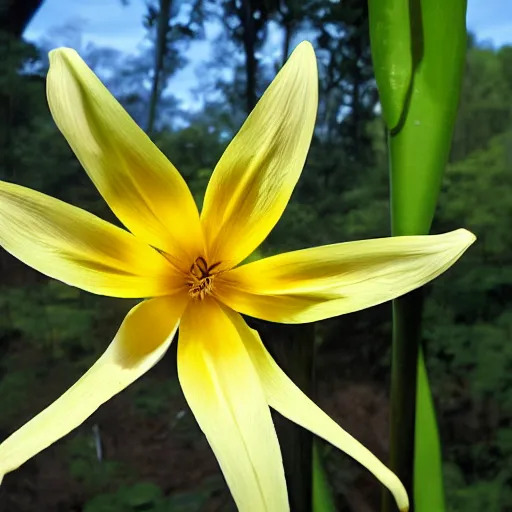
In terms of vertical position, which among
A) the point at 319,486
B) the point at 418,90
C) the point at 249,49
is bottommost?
the point at 319,486

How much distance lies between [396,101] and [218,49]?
161 millimetres

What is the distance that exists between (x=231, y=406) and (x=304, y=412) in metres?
0.04

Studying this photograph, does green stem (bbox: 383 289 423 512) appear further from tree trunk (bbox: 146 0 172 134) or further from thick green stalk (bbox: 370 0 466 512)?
tree trunk (bbox: 146 0 172 134)

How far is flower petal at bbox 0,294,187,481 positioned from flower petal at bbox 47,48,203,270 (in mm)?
41

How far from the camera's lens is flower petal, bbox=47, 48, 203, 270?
0.31 meters

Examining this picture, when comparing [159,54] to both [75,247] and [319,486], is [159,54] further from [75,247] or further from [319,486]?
[319,486]

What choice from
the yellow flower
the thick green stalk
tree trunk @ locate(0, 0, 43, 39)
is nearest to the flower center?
the yellow flower

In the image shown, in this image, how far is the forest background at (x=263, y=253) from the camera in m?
0.44

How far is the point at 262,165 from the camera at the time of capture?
34 centimetres

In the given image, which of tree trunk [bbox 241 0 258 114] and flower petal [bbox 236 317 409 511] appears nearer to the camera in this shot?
flower petal [bbox 236 317 409 511]

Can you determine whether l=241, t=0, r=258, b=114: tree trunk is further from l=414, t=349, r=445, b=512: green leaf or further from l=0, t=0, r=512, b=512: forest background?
l=414, t=349, r=445, b=512: green leaf

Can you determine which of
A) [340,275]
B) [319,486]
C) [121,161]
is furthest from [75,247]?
[319,486]

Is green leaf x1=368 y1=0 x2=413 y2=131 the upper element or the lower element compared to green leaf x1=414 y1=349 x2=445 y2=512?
upper

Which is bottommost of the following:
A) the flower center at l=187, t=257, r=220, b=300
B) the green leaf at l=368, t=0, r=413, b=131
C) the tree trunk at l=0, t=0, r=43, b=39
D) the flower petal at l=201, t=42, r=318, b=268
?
the flower center at l=187, t=257, r=220, b=300
